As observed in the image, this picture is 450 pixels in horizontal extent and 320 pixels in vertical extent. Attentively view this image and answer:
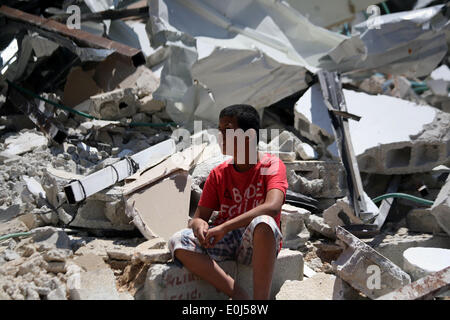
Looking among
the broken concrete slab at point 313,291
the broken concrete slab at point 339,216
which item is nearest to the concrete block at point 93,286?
the broken concrete slab at point 313,291

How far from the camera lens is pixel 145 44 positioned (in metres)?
6.16

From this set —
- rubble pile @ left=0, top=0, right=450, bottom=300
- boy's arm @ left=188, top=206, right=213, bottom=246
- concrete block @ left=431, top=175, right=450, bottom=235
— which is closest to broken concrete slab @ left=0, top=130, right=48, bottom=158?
rubble pile @ left=0, top=0, right=450, bottom=300

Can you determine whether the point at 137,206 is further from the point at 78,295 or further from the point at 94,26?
the point at 94,26

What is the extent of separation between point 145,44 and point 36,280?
4.08 metres

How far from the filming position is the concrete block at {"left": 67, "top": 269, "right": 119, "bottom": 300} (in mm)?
2439

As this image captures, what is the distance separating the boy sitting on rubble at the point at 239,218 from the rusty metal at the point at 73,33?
2421mm

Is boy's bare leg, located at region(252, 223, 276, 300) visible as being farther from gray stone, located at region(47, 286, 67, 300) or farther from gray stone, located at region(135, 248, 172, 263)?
gray stone, located at region(47, 286, 67, 300)

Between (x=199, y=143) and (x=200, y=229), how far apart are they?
2.22 meters

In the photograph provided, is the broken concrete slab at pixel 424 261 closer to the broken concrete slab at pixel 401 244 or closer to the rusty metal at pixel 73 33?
the broken concrete slab at pixel 401 244

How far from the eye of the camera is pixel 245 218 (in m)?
2.44

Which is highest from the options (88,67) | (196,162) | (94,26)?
(94,26)

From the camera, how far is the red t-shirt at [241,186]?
8.67 feet
